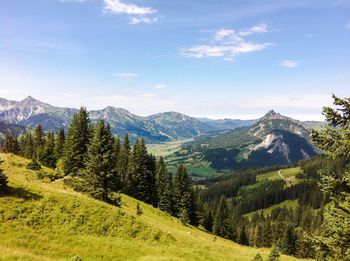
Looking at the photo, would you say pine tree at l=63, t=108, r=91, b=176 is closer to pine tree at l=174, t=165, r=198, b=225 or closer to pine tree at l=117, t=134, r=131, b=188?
pine tree at l=117, t=134, r=131, b=188

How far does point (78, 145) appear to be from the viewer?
67.6 m

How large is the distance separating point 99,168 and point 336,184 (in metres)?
42.0

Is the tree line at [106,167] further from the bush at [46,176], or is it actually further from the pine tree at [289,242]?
the pine tree at [289,242]

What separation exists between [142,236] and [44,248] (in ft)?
35.8

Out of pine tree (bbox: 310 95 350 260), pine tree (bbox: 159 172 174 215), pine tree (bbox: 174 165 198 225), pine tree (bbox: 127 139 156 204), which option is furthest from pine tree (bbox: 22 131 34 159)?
pine tree (bbox: 310 95 350 260)

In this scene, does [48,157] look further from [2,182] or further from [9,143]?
[2,182]

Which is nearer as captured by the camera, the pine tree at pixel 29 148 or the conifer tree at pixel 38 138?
the pine tree at pixel 29 148

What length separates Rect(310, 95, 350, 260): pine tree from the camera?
16.5 m

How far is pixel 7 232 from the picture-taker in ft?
79.8

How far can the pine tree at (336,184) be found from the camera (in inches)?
651

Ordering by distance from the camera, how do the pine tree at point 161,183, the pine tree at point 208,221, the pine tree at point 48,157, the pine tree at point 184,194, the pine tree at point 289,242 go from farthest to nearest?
the pine tree at point 289,242
the pine tree at point 208,221
the pine tree at point 161,183
the pine tree at point 184,194
the pine tree at point 48,157

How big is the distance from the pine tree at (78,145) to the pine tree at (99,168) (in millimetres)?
13150

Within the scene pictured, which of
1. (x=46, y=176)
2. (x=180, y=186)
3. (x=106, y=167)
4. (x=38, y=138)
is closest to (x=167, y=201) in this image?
(x=180, y=186)

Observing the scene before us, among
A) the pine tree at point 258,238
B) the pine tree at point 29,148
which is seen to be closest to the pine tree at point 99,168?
the pine tree at point 29,148
